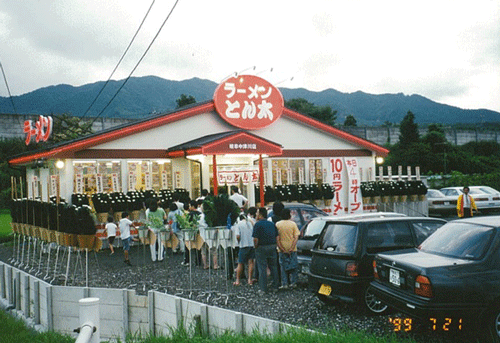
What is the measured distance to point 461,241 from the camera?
7.03m

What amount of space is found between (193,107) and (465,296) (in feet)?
54.5

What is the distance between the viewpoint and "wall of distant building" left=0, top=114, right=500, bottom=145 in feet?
129

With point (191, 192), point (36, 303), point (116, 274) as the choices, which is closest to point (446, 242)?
point (36, 303)

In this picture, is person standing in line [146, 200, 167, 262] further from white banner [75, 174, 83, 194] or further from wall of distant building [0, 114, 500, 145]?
wall of distant building [0, 114, 500, 145]

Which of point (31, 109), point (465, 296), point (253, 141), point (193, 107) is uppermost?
point (31, 109)

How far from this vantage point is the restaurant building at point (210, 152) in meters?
19.4

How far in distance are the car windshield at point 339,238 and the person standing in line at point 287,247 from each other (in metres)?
1.70

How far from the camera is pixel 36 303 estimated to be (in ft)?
35.4

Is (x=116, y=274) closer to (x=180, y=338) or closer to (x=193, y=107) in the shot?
(x=180, y=338)

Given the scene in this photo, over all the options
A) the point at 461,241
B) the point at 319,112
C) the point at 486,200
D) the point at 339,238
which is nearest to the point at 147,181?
the point at 339,238

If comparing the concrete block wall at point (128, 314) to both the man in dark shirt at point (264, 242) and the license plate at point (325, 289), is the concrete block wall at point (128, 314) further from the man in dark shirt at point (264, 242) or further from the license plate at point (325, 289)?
the man in dark shirt at point (264, 242)

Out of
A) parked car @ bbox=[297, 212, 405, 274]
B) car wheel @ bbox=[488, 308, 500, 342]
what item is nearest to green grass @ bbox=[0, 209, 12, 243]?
parked car @ bbox=[297, 212, 405, 274]

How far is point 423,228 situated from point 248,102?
47.0 ft

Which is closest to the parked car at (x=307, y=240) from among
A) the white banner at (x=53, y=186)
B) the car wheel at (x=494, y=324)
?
the car wheel at (x=494, y=324)
